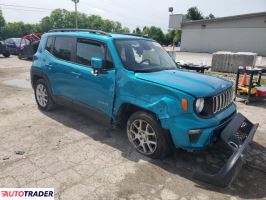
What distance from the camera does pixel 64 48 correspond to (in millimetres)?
5574

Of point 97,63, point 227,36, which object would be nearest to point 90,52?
point 97,63

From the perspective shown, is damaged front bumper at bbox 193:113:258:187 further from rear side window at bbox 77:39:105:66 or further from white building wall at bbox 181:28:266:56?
white building wall at bbox 181:28:266:56

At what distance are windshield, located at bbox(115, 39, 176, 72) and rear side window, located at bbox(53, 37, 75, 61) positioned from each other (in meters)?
1.17

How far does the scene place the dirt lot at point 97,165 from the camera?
3.43 meters

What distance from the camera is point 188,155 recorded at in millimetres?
4391

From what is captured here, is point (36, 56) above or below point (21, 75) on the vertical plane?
above

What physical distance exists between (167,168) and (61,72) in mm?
2910

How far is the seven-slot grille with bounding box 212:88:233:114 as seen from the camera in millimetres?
3893

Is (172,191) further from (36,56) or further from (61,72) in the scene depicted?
(36,56)

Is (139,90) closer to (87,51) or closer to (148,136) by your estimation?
(148,136)

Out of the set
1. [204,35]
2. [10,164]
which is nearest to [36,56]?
[10,164]

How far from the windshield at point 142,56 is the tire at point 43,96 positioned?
232 centimetres

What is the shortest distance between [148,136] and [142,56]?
A: 4.76 feet

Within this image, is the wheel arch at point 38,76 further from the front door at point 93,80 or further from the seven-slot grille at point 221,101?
the seven-slot grille at point 221,101
